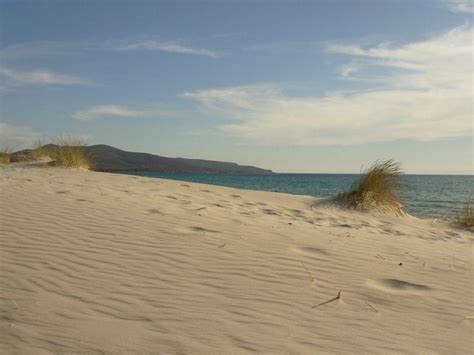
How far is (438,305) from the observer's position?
11.0ft

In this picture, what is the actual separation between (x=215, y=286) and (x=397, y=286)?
1.60 meters

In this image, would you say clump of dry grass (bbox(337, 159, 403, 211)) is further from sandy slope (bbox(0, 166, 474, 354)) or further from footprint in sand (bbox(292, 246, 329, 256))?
footprint in sand (bbox(292, 246, 329, 256))

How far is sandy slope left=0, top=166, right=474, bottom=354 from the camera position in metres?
2.60

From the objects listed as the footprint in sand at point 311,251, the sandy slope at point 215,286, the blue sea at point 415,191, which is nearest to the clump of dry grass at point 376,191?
the blue sea at point 415,191

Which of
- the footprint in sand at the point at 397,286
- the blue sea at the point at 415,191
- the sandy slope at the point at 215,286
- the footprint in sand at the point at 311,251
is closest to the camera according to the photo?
the sandy slope at the point at 215,286

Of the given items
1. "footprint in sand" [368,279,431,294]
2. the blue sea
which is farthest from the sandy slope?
the blue sea

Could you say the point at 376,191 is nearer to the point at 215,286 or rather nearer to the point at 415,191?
the point at 215,286

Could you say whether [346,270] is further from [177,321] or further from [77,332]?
[77,332]

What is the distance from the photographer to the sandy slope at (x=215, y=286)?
260cm

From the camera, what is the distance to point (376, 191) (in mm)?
9531

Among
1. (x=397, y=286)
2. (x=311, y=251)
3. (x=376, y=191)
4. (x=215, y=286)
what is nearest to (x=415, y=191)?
(x=376, y=191)

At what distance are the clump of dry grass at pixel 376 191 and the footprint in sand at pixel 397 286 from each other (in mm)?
5519

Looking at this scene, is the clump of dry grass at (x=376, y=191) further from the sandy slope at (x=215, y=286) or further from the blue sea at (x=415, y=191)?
the sandy slope at (x=215, y=286)

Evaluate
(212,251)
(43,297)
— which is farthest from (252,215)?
(43,297)
